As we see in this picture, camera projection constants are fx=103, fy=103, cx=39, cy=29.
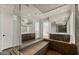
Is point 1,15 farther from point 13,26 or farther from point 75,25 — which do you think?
point 75,25

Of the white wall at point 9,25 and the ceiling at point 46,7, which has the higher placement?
the ceiling at point 46,7

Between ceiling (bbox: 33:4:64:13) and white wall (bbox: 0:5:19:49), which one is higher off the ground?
ceiling (bbox: 33:4:64:13)

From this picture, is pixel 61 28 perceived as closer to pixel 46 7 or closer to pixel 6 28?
pixel 46 7

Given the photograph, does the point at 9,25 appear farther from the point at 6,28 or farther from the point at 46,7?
the point at 46,7

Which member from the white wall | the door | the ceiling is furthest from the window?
the door

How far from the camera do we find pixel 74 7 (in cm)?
208

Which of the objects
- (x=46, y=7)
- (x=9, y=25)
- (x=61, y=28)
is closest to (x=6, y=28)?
(x=9, y=25)

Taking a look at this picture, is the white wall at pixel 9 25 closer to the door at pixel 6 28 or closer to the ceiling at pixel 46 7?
the door at pixel 6 28

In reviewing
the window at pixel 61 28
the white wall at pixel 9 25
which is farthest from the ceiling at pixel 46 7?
the white wall at pixel 9 25

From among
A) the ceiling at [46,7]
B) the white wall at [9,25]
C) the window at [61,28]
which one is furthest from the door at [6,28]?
the window at [61,28]

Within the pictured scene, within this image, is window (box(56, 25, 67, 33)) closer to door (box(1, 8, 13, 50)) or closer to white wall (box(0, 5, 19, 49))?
white wall (box(0, 5, 19, 49))

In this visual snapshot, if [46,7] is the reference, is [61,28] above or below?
below
